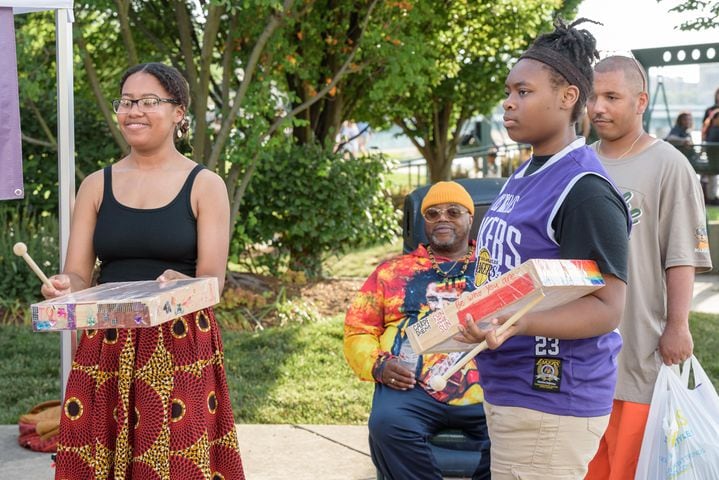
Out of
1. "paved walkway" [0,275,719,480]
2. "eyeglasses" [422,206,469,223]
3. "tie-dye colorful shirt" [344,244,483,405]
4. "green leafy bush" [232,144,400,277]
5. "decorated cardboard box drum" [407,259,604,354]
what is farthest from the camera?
"green leafy bush" [232,144,400,277]

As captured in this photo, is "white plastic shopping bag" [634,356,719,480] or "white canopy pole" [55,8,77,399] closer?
"white plastic shopping bag" [634,356,719,480]

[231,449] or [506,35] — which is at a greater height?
[506,35]

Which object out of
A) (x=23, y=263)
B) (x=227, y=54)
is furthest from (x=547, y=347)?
(x=23, y=263)

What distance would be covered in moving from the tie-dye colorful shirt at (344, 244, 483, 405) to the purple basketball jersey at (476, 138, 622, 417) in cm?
170

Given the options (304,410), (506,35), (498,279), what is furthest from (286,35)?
(498,279)

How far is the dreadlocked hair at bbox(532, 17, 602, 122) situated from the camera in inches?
94.6

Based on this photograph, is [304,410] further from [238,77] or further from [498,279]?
[238,77]

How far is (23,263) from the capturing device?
335 inches

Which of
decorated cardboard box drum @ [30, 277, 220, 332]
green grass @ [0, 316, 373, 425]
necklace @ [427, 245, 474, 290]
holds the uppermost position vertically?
decorated cardboard box drum @ [30, 277, 220, 332]

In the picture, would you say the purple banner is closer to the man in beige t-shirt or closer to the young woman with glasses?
the young woman with glasses

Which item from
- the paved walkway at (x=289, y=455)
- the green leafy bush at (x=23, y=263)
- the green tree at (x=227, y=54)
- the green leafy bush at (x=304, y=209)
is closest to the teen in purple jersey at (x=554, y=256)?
the paved walkway at (x=289, y=455)

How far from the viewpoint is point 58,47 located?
3.76m

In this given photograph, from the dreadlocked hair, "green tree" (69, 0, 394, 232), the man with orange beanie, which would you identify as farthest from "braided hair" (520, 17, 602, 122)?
"green tree" (69, 0, 394, 232)

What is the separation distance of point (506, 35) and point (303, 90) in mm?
4324
